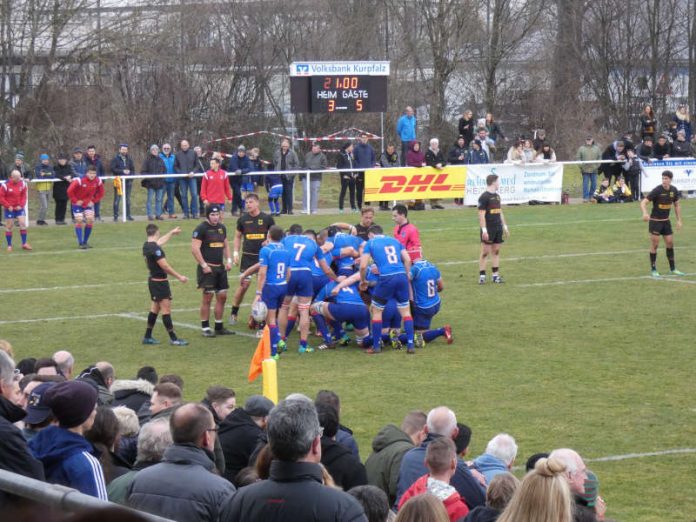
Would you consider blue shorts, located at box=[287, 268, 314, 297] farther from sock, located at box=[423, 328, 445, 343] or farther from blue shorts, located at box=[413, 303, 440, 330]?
sock, located at box=[423, 328, 445, 343]

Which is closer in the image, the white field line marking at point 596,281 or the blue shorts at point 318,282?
the blue shorts at point 318,282

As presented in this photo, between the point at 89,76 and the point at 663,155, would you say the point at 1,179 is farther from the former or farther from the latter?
the point at 663,155

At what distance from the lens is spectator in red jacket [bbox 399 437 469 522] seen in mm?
6695

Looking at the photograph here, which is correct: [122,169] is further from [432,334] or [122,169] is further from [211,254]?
[432,334]

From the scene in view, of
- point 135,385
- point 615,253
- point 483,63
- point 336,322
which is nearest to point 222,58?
point 483,63

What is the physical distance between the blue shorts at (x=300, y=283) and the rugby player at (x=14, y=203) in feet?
42.1

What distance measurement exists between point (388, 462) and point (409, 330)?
7.72m

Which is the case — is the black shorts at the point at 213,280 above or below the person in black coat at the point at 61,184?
below

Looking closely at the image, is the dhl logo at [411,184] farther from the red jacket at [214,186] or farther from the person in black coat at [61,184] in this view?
the person in black coat at [61,184]

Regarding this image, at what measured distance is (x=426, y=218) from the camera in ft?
105

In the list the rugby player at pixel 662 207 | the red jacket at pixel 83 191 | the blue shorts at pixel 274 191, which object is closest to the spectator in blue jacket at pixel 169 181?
the blue shorts at pixel 274 191

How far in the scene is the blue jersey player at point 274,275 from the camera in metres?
15.6

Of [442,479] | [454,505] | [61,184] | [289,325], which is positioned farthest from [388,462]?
[61,184]

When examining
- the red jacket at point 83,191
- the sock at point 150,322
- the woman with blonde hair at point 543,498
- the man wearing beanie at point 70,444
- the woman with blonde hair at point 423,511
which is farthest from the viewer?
the red jacket at point 83,191
